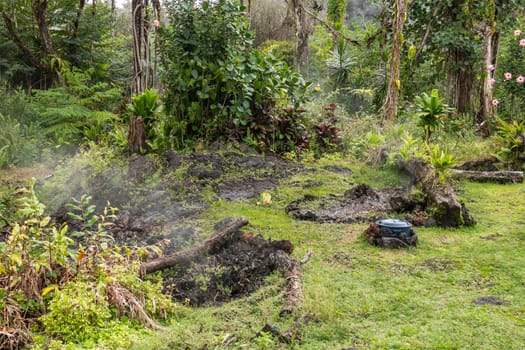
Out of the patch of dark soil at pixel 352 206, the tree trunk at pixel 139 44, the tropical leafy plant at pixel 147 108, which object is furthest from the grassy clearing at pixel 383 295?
the tree trunk at pixel 139 44

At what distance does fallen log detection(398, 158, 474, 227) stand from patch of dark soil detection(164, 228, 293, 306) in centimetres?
199

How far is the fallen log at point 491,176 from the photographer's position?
Result: 7.38 meters

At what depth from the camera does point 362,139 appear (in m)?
8.93

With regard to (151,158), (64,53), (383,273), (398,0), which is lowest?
(383,273)

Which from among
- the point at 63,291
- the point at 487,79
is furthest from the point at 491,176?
the point at 63,291

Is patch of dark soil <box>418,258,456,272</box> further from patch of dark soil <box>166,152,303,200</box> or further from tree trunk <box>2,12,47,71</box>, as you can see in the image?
tree trunk <box>2,12,47,71</box>

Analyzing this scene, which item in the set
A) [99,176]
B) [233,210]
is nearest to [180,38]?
[99,176]

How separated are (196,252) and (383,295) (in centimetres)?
144

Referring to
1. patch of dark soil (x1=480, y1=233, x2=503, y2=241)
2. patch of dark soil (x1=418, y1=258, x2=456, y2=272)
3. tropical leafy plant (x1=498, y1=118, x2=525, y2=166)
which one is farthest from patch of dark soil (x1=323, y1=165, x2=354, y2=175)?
patch of dark soil (x1=418, y1=258, x2=456, y2=272)

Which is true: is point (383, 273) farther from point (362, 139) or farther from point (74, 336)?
point (362, 139)

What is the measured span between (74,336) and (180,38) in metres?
5.68

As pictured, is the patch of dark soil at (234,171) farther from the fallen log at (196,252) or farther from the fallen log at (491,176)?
the fallen log at (491,176)

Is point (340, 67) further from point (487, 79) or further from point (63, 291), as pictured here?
point (63, 291)

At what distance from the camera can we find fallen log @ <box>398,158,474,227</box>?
203 inches
